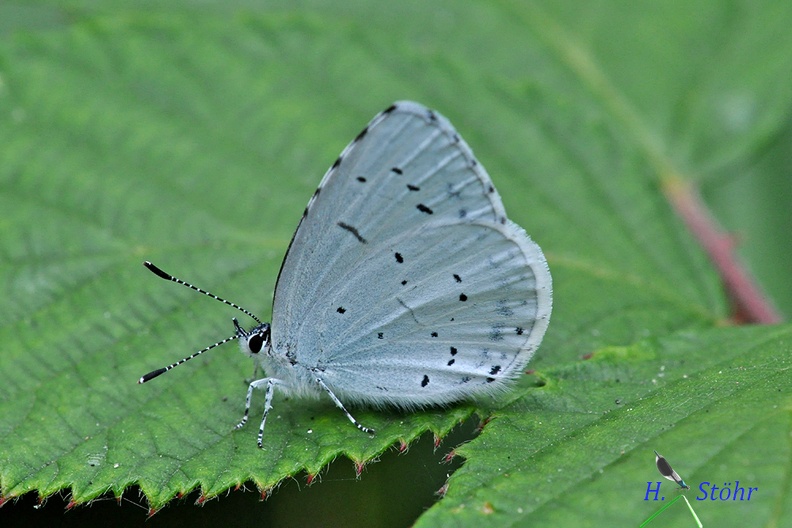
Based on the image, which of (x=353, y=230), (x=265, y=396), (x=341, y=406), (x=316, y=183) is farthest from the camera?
(x=316, y=183)

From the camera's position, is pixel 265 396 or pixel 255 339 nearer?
pixel 255 339

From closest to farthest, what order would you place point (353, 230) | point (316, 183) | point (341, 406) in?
point (353, 230) → point (341, 406) → point (316, 183)

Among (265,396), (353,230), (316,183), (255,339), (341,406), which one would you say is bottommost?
(265,396)

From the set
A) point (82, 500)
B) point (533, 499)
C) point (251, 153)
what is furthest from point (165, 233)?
point (533, 499)

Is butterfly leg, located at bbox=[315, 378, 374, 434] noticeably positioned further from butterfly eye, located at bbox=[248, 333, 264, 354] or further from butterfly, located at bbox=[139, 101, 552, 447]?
butterfly eye, located at bbox=[248, 333, 264, 354]

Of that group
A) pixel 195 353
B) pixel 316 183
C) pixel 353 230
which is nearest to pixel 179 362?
pixel 195 353

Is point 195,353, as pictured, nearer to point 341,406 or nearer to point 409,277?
point 341,406

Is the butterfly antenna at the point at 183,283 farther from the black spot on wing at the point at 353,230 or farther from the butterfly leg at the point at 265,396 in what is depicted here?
the black spot on wing at the point at 353,230
